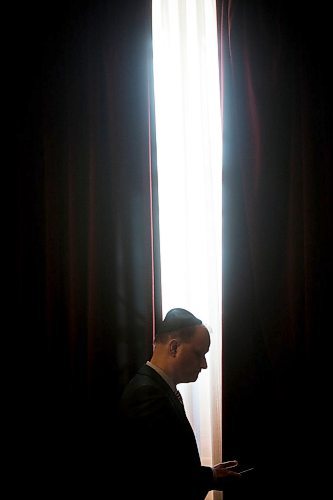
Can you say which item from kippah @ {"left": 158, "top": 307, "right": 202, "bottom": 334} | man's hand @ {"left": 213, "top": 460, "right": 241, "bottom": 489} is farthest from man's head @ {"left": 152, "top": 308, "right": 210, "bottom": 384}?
man's hand @ {"left": 213, "top": 460, "right": 241, "bottom": 489}

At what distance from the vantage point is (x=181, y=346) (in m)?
1.59

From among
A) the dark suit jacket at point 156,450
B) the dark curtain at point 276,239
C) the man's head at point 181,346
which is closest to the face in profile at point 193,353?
the man's head at point 181,346

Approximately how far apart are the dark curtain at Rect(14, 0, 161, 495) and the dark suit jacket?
0.66 metres

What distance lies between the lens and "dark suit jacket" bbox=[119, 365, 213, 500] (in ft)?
4.49

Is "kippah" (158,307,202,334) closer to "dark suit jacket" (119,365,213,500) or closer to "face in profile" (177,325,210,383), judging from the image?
"face in profile" (177,325,210,383)

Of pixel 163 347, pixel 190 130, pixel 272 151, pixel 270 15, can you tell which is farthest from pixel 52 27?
pixel 163 347

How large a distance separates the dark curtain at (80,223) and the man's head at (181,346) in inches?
19.5

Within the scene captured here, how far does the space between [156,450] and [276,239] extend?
1.10 meters

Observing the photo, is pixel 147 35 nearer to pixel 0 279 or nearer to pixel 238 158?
pixel 238 158

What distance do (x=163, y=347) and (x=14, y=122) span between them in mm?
1298

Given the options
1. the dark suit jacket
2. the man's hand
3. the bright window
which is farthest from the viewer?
the bright window

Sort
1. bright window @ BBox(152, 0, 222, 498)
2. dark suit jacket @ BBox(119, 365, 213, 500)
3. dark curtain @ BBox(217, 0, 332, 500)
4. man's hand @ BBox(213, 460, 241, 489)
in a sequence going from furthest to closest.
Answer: bright window @ BBox(152, 0, 222, 498)
dark curtain @ BBox(217, 0, 332, 500)
man's hand @ BBox(213, 460, 241, 489)
dark suit jacket @ BBox(119, 365, 213, 500)

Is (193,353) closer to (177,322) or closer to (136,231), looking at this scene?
(177,322)

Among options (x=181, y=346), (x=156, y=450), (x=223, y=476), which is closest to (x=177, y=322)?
(x=181, y=346)
